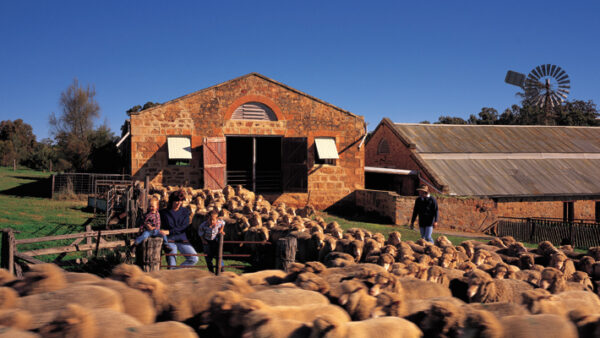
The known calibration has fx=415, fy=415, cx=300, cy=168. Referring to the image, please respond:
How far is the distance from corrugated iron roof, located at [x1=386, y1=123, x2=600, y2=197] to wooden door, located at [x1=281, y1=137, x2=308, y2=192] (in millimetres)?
7065

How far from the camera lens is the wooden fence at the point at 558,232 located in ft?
50.4

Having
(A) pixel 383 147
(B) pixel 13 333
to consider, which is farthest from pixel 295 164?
(B) pixel 13 333

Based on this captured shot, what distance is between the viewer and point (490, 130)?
2980 cm

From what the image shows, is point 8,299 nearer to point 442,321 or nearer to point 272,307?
point 272,307

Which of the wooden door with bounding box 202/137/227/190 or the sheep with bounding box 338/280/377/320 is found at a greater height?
the wooden door with bounding box 202/137/227/190

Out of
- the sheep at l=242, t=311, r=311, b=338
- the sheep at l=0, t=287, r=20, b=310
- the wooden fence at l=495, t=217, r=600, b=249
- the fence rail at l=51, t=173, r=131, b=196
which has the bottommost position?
the wooden fence at l=495, t=217, r=600, b=249

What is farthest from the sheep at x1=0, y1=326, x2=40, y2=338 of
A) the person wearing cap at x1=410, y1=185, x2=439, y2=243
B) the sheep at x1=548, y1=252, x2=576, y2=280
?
the person wearing cap at x1=410, y1=185, x2=439, y2=243

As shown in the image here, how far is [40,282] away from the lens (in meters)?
3.82

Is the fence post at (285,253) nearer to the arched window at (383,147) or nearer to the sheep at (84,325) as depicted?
the sheep at (84,325)

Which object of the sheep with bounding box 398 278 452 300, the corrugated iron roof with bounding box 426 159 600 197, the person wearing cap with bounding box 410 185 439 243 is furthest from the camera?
the corrugated iron roof with bounding box 426 159 600 197

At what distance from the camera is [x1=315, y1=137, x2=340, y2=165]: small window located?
814 inches

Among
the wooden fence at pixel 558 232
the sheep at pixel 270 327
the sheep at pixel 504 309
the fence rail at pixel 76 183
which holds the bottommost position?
the wooden fence at pixel 558 232

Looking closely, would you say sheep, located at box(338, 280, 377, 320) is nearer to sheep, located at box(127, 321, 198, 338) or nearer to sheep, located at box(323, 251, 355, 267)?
sheep, located at box(127, 321, 198, 338)

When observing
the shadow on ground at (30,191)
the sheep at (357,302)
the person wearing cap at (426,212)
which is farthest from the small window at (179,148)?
the sheep at (357,302)
